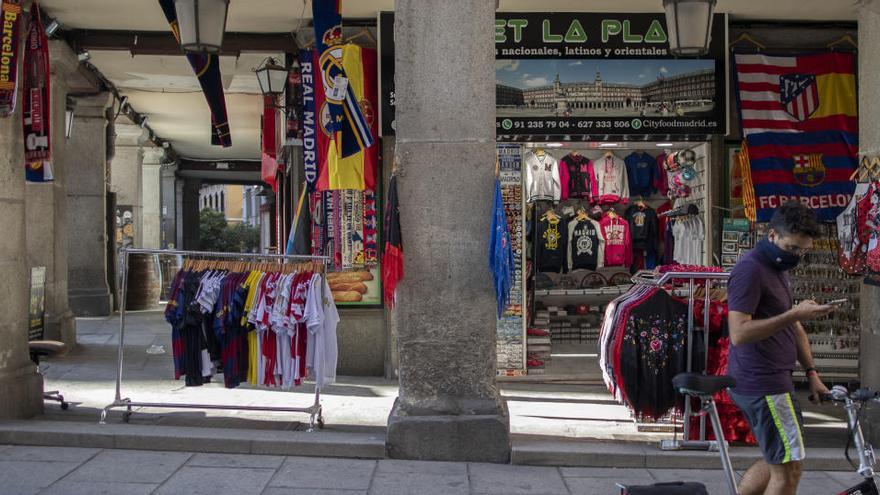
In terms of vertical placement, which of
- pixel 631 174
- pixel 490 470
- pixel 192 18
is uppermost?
pixel 192 18

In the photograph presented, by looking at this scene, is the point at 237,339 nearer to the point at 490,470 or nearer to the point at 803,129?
the point at 490,470

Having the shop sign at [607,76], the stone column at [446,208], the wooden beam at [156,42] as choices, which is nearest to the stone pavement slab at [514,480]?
the stone column at [446,208]

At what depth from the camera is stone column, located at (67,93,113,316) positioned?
52.1 ft

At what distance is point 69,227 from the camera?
52.9 feet

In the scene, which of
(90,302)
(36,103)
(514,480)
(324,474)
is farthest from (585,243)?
(90,302)

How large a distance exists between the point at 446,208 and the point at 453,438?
5.34 feet

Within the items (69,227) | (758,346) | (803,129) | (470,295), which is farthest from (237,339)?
(69,227)

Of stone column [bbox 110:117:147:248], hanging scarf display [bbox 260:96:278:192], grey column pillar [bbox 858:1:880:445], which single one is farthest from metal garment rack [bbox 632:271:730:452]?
stone column [bbox 110:117:147:248]

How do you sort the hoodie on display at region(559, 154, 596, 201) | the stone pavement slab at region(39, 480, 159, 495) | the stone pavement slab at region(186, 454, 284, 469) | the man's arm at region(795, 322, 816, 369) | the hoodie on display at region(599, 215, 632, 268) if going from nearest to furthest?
the man's arm at region(795, 322, 816, 369) → the stone pavement slab at region(39, 480, 159, 495) → the stone pavement slab at region(186, 454, 284, 469) → the hoodie on display at region(559, 154, 596, 201) → the hoodie on display at region(599, 215, 632, 268)

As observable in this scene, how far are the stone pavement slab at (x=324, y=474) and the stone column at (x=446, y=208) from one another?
35 centimetres

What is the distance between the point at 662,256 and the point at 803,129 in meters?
2.22

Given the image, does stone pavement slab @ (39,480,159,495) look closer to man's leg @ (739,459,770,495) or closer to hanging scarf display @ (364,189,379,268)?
man's leg @ (739,459,770,495)

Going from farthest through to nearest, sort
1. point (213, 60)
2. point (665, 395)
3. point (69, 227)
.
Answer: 1. point (69, 227)
2. point (213, 60)
3. point (665, 395)

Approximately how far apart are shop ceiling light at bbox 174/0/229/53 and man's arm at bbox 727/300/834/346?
4928 mm
